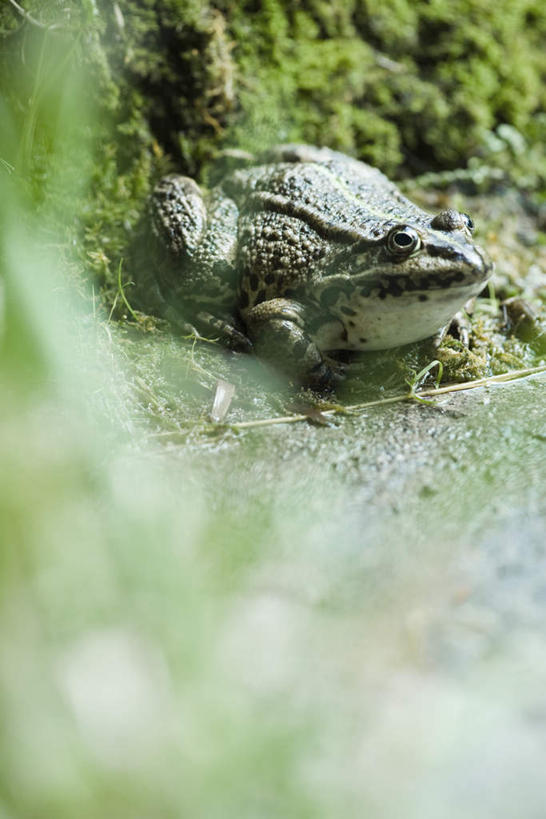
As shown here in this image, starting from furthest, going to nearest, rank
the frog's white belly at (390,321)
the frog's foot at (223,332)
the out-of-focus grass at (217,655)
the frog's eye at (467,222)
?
the frog's foot at (223,332) < the frog's eye at (467,222) < the frog's white belly at (390,321) < the out-of-focus grass at (217,655)

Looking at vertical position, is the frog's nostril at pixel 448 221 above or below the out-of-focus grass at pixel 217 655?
above

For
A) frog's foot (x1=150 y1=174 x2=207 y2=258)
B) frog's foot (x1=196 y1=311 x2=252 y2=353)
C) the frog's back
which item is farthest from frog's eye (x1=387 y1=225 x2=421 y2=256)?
frog's foot (x1=150 y1=174 x2=207 y2=258)

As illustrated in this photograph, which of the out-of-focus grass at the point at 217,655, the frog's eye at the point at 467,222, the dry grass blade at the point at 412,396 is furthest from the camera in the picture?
the frog's eye at the point at 467,222

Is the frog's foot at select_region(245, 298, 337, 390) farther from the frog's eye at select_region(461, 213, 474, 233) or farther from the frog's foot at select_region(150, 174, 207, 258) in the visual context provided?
the frog's eye at select_region(461, 213, 474, 233)

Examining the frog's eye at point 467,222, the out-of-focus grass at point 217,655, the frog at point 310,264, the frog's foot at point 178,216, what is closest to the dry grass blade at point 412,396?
the frog at point 310,264

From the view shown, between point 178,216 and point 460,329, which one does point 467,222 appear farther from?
point 178,216

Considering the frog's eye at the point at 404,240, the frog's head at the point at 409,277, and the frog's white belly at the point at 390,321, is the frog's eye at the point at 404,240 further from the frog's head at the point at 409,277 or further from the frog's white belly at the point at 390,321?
the frog's white belly at the point at 390,321

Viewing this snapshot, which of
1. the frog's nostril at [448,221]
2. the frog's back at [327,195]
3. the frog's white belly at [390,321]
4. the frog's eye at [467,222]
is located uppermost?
the frog's back at [327,195]

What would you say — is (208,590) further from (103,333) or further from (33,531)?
(103,333)

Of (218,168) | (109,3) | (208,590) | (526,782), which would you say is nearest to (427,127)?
(218,168)
